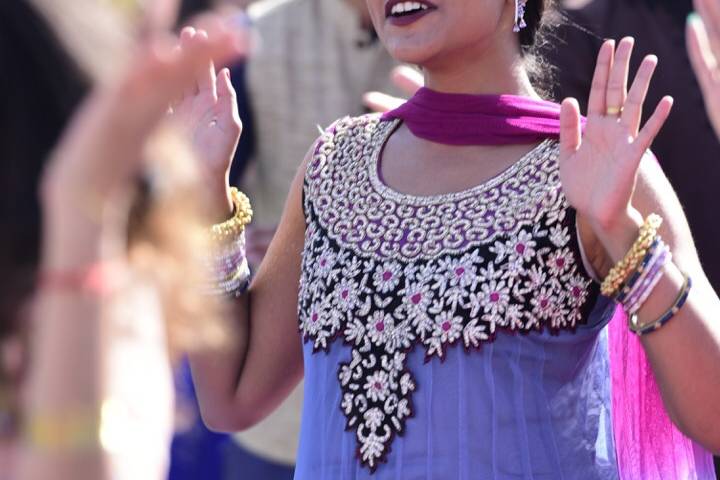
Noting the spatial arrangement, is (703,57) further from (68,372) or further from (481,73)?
(68,372)

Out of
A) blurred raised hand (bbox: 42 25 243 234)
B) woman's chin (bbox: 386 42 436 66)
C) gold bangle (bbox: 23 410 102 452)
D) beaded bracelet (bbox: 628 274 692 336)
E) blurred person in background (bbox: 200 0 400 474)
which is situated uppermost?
blurred raised hand (bbox: 42 25 243 234)

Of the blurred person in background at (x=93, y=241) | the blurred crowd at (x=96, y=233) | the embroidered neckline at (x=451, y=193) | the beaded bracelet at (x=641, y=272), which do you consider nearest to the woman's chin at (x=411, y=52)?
the embroidered neckline at (x=451, y=193)

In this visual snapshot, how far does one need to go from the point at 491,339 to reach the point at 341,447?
0.99ft

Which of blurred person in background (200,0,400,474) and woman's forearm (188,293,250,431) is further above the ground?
woman's forearm (188,293,250,431)

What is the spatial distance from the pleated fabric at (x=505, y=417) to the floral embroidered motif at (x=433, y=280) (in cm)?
2

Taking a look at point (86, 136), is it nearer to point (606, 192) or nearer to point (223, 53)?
point (223, 53)

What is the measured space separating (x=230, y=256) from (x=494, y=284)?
0.51m

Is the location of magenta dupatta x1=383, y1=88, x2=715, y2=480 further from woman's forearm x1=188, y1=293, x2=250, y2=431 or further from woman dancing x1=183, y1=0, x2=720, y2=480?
woman's forearm x1=188, y1=293, x2=250, y2=431

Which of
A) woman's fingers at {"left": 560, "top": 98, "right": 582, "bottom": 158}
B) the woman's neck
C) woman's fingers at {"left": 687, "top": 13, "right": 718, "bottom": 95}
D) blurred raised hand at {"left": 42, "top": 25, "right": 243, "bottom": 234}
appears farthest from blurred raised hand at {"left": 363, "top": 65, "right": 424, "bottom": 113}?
blurred raised hand at {"left": 42, "top": 25, "right": 243, "bottom": 234}

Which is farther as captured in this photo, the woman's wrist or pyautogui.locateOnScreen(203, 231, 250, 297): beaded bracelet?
pyautogui.locateOnScreen(203, 231, 250, 297): beaded bracelet

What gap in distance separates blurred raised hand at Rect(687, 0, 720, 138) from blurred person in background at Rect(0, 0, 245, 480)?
102 centimetres

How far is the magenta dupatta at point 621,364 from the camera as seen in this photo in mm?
2664

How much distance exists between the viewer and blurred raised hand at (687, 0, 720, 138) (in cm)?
237

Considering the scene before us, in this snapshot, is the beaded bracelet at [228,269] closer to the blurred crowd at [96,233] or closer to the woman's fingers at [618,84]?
the woman's fingers at [618,84]
